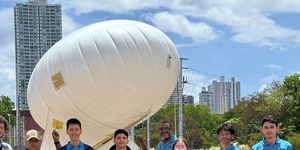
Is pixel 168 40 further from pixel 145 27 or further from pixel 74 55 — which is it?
pixel 74 55

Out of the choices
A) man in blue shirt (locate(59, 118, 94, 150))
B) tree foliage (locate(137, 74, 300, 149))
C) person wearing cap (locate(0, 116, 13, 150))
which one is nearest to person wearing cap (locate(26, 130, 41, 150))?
person wearing cap (locate(0, 116, 13, 150))

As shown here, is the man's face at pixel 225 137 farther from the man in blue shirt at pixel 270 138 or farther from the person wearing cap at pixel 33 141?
the person wearing cap at pixel 33 141

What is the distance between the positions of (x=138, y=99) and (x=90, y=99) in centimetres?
97

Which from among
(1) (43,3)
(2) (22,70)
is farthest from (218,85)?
(2) (22,70)

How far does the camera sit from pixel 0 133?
7.14m

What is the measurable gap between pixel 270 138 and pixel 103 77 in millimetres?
4498

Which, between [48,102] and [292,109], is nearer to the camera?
[48,102]

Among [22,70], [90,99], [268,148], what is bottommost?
[268,148]

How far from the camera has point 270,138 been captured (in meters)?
6.93

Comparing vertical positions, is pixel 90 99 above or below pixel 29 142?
above

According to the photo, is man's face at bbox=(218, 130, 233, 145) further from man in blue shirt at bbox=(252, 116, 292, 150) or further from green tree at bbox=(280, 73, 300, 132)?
green tree at bbox=(280, 73, 300, 132)

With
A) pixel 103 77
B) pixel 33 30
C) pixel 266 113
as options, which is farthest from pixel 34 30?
pixel 103 77

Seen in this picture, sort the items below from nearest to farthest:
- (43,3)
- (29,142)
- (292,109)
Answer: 1. (29,142)
2. (292,109)
3. (43,3)

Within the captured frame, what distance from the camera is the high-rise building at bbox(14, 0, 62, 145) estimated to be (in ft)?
165
